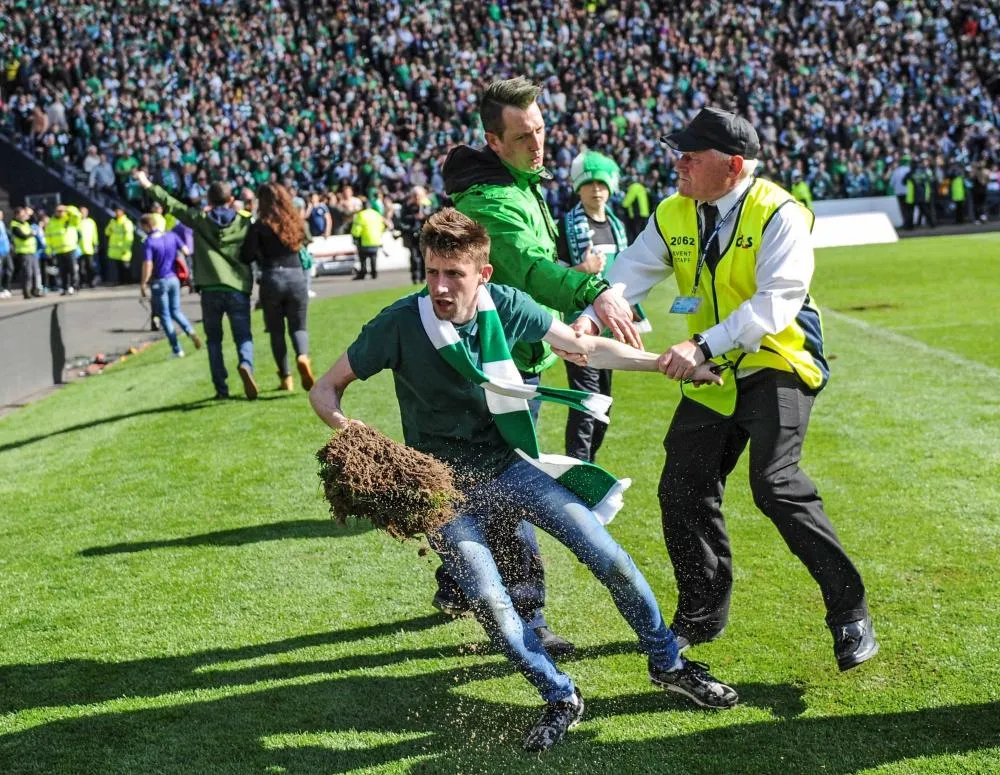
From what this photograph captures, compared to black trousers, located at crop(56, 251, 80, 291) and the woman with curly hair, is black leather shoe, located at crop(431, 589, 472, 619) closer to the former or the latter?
the woman with curly hair

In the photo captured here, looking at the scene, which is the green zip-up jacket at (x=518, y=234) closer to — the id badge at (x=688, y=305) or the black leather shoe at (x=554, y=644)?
the id badge at (x=688, y=305)

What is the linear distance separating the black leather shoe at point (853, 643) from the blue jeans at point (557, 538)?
2.14 ft

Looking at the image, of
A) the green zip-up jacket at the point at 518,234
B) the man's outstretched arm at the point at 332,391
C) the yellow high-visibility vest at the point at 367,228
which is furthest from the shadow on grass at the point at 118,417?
the yellow high-visibility vest at the point at 367,228

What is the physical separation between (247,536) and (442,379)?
3275 mm

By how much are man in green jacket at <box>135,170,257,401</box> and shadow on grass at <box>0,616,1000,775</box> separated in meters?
6.64

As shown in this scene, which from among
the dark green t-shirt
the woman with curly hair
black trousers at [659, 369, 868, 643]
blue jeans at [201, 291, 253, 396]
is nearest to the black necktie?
black trousers at [659, 369, 868, 643]

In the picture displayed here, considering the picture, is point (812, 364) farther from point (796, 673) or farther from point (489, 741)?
point (489, 741)

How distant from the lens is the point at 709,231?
4770 mm

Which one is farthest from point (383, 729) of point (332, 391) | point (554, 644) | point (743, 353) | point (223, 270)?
point (223, 270)

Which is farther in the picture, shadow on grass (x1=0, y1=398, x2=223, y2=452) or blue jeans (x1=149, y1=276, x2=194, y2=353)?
blue jeans (x1=149, y1=276, x2=194, y2=353)

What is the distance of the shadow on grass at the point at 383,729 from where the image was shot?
4.12 meters

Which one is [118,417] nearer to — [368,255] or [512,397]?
[512,397]

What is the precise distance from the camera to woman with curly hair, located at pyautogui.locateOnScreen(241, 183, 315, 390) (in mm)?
10898

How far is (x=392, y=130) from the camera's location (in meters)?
35.5
